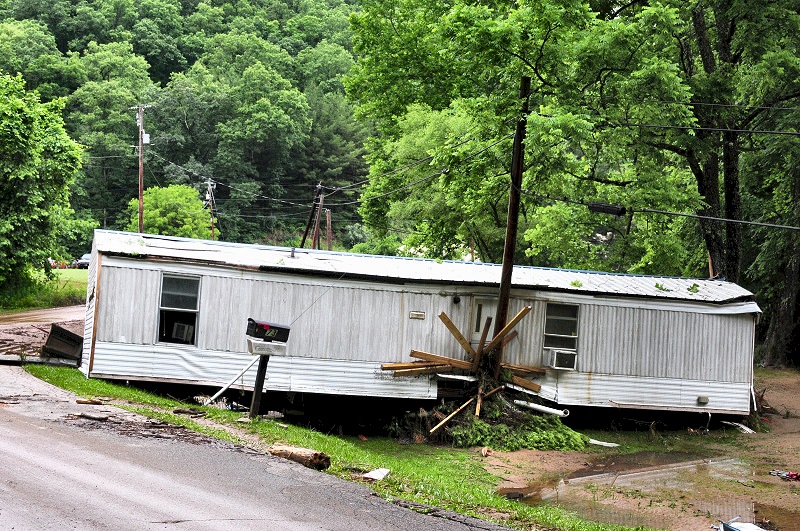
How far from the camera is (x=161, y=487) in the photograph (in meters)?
9.33

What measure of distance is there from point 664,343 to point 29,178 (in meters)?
24.0

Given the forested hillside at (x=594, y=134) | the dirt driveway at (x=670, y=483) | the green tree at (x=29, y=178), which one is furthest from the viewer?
the green tree at (x=29, y=178)

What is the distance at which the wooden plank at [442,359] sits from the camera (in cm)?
1948

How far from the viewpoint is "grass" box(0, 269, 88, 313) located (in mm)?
36312

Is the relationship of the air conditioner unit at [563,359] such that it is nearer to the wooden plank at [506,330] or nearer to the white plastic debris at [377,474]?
the wooden plank at [506,330]

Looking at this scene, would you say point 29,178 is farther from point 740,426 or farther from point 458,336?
point 740,426

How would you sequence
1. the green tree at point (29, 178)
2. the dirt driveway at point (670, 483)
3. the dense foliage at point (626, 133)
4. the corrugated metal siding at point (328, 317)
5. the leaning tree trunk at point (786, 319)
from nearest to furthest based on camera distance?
the dirt driveway at point (670, 483) → the corrugated metal siding at point (328, 317) → the dense foliage at point (626, 133) → the leaning tree trunk at point (786, 319) → the green tree at point (29, 178)

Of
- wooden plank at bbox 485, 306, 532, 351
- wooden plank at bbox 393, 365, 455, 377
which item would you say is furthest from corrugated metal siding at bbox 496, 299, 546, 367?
wooden plank at bbox 393, 365, 455, 377

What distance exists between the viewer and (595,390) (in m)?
20.9

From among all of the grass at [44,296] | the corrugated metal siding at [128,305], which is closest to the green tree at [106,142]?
the grass at [44,296]

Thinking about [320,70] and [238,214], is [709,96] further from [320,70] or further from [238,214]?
[320,70]

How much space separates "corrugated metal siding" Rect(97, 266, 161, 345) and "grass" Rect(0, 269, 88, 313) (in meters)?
19.6

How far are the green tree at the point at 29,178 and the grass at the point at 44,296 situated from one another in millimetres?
1176

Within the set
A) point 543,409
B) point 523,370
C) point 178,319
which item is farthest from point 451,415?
point 178,319
